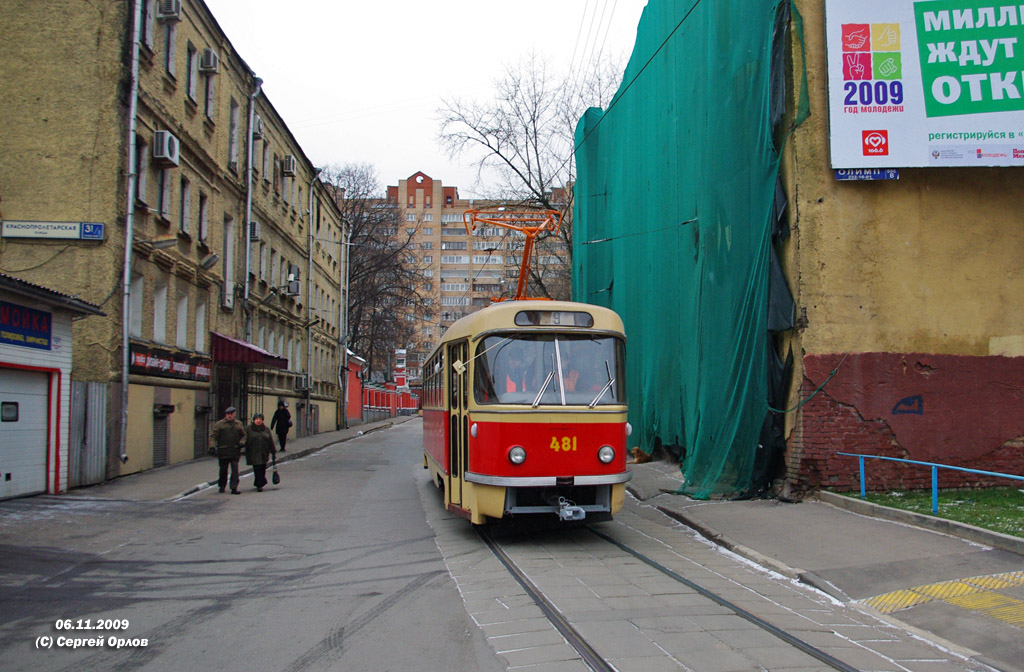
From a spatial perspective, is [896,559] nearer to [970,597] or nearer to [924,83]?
[970,597]

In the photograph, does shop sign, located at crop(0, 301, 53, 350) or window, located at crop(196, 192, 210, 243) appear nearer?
shop sign, located at crop(0, 301, 53, 350)

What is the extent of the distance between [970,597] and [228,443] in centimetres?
1214

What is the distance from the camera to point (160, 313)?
19.0m

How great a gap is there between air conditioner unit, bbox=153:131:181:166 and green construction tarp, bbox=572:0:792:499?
10776mm

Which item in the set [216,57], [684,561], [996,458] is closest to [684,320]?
[996,458]

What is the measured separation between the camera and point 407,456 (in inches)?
997

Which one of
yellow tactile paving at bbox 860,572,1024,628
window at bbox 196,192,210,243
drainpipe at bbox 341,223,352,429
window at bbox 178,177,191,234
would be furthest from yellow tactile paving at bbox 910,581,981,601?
drainpipe at bbox 341,223,352,429

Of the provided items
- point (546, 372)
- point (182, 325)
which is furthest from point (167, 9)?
point (546, 372)

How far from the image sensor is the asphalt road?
5.60 m

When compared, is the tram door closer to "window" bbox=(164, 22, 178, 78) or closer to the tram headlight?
the tram headlight

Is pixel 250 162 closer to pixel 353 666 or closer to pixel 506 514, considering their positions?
pixel 506 514

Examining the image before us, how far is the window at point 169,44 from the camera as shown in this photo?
19.0m

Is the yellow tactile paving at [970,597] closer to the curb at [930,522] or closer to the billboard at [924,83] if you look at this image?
the curb at [930,522]

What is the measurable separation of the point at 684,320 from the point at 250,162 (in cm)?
1599
